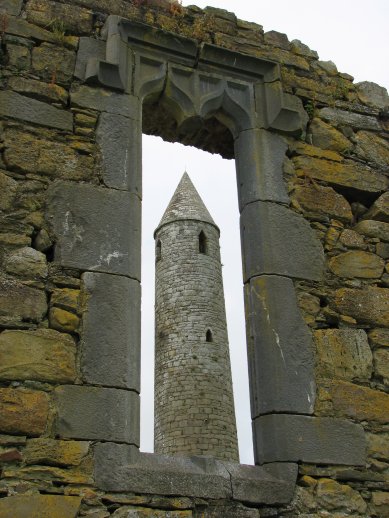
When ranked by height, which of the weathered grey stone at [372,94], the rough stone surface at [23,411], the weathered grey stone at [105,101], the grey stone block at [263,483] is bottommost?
the grey stone block at [263,483]

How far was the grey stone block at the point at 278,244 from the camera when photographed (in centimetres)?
445

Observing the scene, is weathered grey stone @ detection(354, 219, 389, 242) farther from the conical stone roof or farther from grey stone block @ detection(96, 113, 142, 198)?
the conical stone roof

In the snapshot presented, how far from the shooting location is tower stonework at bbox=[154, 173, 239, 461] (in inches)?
695

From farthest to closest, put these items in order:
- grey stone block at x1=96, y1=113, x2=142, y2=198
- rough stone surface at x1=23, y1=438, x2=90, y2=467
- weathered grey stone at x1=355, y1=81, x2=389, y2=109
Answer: weathered grey stone at x1=355, y1=81, x2=389, y2=109 → grey stone block at x1=96, y1=113, x2=142, y2=198 → rough stone surface at x1=23, y1=438, x2=90, y2=467

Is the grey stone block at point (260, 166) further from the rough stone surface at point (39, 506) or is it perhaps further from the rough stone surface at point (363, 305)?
the rough stone surface at point (39, 506)

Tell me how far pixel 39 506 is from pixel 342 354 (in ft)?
6.76

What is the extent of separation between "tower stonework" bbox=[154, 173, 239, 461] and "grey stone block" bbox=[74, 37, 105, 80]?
44.5 feet

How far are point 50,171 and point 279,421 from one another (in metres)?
2.02

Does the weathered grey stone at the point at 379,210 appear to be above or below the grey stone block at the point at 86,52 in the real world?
below

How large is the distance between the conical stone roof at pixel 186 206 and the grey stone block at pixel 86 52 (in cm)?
1744

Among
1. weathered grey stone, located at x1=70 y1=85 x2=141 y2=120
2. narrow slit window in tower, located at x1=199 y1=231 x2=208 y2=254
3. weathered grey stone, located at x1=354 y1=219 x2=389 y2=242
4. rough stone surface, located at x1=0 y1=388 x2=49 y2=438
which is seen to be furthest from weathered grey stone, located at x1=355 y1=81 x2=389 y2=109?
narrow slit window in tower, located at x1=199 y1=231 x2=208 y2=254

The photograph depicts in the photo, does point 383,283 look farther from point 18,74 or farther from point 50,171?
point 18,74

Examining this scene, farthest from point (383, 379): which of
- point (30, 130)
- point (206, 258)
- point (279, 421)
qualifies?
point (206, 258)

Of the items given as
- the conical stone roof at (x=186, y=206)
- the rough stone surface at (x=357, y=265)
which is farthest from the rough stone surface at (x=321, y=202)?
the conical stone roof at (x=186, y=206)
